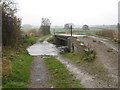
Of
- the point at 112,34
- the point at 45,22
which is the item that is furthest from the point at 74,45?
the point at 45,22

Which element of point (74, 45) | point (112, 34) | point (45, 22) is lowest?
point (74, 45)

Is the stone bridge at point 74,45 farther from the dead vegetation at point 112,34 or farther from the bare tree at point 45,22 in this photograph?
the bare tree at point 45,22

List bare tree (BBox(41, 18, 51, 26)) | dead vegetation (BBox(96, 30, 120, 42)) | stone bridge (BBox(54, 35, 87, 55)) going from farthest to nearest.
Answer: bare tree (BBox(41, 18, 51, 26)) → dead vegetation (BBox(96, 30, 120, 42)) → stone bridge (BBox(54, 35, 87, 55))

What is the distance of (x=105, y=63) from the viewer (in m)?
11.1

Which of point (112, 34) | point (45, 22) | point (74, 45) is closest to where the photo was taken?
point (74, 45)

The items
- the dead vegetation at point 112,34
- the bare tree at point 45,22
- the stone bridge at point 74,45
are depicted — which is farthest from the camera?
the bare tree at point 45,22

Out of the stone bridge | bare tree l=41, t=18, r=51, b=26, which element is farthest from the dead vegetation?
bare tree l=41, t=18, r=51, b=26

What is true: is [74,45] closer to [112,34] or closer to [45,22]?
[112,34]

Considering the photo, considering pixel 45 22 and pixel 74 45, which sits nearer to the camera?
pixel 74 45

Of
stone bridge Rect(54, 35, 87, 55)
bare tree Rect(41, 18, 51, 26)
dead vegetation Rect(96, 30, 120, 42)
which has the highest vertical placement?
bare tree Rect(41, 18, 51, 26)

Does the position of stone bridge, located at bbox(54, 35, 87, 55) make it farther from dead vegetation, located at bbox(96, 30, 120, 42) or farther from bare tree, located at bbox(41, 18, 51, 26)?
bare tree, located at bbox(41, 18, 51, 26)

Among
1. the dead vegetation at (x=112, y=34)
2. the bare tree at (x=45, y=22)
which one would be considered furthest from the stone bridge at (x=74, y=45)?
the bare tree at (x=45, y=22)

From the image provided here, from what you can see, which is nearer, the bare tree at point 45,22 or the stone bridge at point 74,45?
the stone bridge at point 74,45

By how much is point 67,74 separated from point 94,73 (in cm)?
178
